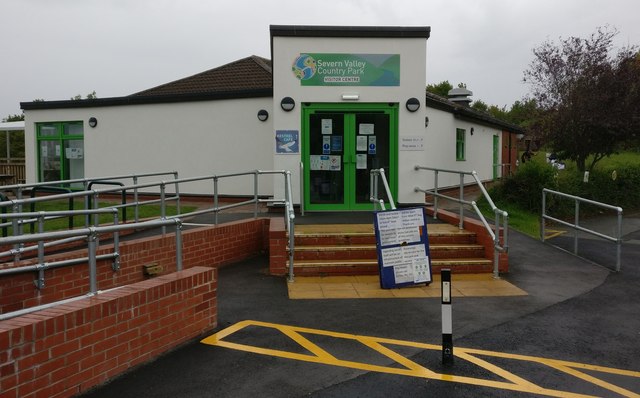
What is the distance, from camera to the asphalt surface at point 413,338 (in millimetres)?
4492

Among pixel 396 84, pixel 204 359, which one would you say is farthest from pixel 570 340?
pixel 396 84

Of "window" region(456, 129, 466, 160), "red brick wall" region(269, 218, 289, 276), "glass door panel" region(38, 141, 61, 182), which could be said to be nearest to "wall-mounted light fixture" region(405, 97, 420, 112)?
"red brick wall" region(269, 218, 289, 276)

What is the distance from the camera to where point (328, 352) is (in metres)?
5.30

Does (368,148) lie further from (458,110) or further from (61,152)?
(61,152)

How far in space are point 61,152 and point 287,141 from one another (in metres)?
8.90

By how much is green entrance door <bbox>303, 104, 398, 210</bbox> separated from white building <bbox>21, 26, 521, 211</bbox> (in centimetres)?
2

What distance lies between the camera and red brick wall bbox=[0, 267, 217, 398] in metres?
3.81

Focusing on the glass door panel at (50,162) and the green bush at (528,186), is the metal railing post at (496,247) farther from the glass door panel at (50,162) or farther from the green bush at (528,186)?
the glass door panel at (50,162)

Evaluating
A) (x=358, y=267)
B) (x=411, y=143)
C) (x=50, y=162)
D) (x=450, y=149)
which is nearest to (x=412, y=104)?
(x=411, y=143)

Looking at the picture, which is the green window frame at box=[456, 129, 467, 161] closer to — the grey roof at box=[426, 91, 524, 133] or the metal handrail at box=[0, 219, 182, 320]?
the grey roof at box=[426, 91, 524, 133]

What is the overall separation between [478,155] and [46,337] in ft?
67.3

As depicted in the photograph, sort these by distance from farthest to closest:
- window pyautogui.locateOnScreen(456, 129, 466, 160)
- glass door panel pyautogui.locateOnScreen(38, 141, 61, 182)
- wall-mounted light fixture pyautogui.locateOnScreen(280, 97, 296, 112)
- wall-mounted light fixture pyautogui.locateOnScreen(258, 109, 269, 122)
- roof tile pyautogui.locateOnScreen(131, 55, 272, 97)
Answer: window pyautogui.locateOnScreen(456, 129, 466, 160) → roof tile pyautogui.locateOnScreen(131, 55, 272, 97) → glass door panel pyautogui.locateOnScreen(38, 141, 61, 182) → wall-mounted light fixture pyautogui.locateOnScreen(258, 109, 269, 122) → wall-mounted light fixture pyautogui.locateOnScreen(280, 97, 296, 112)

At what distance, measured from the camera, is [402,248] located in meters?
8.00

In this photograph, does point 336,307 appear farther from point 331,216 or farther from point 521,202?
point 521,202
